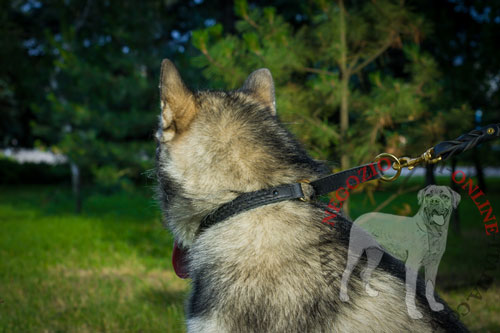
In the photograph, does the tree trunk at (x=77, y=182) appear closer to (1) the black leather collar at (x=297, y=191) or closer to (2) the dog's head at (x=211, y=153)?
(2) the dog's head at (x=211, y=153)

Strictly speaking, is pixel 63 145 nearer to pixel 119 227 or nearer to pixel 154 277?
pixel 119 227

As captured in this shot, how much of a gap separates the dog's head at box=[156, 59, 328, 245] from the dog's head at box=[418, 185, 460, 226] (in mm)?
560

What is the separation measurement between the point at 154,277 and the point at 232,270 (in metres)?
4.22

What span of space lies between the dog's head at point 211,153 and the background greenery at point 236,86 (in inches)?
28.0

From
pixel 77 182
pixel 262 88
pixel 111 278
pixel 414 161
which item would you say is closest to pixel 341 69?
pixel 262 88

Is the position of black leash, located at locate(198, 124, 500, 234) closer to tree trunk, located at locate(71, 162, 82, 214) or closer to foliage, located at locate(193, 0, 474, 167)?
foliage, located at locate(193, 0, 474, 167)

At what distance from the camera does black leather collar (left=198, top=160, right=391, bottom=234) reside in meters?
1.90

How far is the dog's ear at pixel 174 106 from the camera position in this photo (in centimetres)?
208

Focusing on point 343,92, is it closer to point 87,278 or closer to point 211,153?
point 211,153

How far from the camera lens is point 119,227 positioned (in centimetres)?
979

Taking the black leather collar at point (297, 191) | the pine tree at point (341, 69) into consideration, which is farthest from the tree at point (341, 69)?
the black leather collar at point (297, 191)

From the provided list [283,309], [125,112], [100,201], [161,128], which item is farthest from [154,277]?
[100,201]

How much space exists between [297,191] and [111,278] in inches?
177

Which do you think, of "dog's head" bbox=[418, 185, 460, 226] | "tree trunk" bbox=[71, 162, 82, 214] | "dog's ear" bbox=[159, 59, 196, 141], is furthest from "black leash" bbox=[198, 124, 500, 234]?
"tree trunk" bbox=[71, 162, 82, 214]
